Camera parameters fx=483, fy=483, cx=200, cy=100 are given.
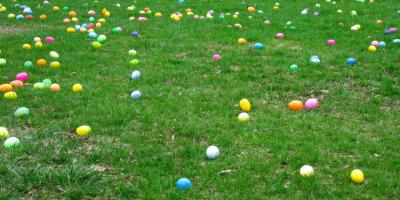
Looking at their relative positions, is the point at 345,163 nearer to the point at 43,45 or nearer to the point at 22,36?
the point at 43,45

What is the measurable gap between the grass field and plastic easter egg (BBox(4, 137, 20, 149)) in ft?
0.21

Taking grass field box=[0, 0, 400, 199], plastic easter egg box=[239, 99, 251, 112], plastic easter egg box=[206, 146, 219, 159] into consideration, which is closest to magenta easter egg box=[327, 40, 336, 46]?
grass field box=[0, 0, 400, 199]

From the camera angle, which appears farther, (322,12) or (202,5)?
(202,5)

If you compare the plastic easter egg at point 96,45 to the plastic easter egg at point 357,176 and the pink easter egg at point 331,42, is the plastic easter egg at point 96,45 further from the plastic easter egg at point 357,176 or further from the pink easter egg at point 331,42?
the plastic easter egg at point 357,176

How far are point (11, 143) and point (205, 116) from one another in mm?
2325

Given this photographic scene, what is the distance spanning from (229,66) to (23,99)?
10.9 feet

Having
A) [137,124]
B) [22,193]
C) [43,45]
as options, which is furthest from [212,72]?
[22,193]

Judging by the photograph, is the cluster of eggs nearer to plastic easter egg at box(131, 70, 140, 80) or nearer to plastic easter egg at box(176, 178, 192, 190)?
plastic easter egg at box(176, 178, 192, 190)

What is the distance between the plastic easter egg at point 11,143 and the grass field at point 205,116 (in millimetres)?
66

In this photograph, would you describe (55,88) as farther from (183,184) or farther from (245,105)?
(183,184)

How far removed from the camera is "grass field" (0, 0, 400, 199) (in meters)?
4.60

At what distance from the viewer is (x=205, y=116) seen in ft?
20.2

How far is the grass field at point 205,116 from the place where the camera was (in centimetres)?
460

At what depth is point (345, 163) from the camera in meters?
A: 4.98
